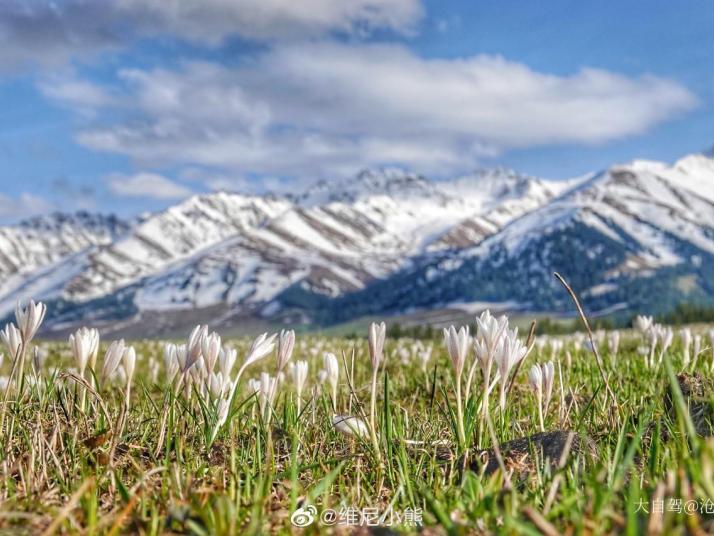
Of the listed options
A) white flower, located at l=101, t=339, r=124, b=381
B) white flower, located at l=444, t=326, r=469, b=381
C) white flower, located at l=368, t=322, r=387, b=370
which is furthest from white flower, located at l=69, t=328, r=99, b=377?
white flower, located at l=444, t=326, r=469, b=381

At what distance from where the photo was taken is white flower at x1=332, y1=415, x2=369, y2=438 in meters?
4.86

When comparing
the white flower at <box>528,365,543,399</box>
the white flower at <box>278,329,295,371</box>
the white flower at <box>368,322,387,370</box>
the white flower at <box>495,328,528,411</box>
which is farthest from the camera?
the white flower at <box>528,365,543,399</box>

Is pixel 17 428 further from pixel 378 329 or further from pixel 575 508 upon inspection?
pixel 575 508

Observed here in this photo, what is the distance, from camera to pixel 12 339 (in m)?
5.19

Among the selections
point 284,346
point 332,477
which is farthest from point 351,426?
point 332,477

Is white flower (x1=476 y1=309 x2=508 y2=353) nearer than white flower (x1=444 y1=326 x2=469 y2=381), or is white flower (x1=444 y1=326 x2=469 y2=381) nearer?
white flower (x1=444 y1=326 x2=469 y2=381)

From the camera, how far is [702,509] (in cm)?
302

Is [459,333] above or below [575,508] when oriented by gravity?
above

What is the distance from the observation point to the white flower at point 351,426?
4855mm

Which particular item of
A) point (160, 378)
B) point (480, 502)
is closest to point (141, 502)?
point (480, 502)

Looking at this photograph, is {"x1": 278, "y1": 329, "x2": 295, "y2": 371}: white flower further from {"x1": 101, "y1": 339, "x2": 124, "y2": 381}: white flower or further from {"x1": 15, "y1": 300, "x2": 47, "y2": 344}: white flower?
{"x1": 15, "y1": 300, "x2": 47, "y2": 344}: white flower

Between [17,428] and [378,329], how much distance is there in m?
3.04

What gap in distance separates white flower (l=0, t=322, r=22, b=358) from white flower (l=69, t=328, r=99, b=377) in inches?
14.7

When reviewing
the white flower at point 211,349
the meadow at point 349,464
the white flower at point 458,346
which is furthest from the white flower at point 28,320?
the white flower at point 458,346
